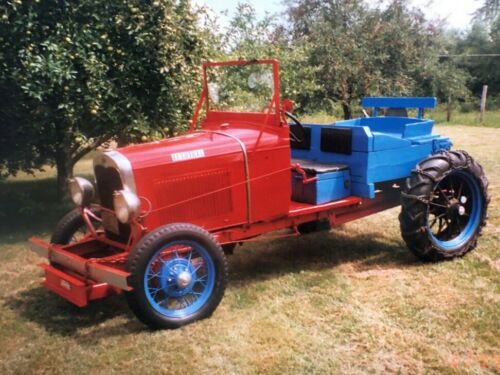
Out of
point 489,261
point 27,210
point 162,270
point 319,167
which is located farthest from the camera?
point 27,210

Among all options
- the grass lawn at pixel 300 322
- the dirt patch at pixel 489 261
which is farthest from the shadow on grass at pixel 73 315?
the dirt patch at pixel 489 261

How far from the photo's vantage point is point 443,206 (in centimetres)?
484

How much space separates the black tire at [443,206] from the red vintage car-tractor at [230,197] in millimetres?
10

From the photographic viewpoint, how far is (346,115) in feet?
41.6

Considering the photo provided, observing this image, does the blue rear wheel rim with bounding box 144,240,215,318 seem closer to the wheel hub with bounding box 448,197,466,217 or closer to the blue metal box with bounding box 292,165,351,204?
the blue metal box with bounding box 292,165,351,204

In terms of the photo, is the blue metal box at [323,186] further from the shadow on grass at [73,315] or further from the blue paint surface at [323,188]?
the shadow on grass at [73,315]

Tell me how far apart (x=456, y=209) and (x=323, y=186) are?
1.35m

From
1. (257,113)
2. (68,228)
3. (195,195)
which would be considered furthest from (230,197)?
(68,228)

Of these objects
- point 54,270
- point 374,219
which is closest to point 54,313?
point 54,270

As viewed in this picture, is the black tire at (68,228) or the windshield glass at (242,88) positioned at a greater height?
the windshield glass at (242,88)

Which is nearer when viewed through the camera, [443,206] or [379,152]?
[379,152]

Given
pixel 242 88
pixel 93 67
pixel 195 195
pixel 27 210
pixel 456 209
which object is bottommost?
pixel 27 210

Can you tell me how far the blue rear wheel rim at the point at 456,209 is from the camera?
4.87 metres

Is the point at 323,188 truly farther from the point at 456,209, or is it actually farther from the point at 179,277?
the point at 179,277
